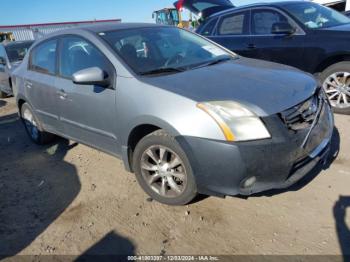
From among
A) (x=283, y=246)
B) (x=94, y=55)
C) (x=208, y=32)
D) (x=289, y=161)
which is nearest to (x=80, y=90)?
(x=94, y=55)

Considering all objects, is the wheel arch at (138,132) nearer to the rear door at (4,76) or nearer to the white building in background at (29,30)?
the rear door at (4,76)

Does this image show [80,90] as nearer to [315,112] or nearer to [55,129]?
[55,129]

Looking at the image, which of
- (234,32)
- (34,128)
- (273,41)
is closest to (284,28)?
(273,41)

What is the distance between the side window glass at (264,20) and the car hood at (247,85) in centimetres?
235

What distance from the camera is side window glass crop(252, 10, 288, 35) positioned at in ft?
17.3

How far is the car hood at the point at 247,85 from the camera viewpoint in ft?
8.29

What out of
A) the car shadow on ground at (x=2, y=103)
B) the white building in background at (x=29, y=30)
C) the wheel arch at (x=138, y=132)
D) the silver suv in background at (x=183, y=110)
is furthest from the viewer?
the white building in background at (x=29, y=30)

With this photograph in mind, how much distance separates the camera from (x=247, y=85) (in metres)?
2.74

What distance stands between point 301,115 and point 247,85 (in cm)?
50

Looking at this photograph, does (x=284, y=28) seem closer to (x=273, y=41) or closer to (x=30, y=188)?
(x=273, y=41)

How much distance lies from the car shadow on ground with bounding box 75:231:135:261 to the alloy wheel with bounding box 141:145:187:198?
1.92 feet

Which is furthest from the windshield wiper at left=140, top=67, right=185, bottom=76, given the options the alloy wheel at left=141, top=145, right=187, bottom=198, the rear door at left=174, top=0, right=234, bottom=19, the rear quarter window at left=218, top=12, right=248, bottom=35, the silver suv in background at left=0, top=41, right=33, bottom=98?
the silver suv in background at left=0, top=41, right=33, bottom=98

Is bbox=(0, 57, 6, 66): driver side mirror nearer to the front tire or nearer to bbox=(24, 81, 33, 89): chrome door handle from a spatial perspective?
bbox=(24, 81, 33, 89): chrome door handle

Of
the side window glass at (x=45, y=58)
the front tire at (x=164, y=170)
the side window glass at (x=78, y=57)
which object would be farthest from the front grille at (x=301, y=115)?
the side window glass at (x=45, y=58)
